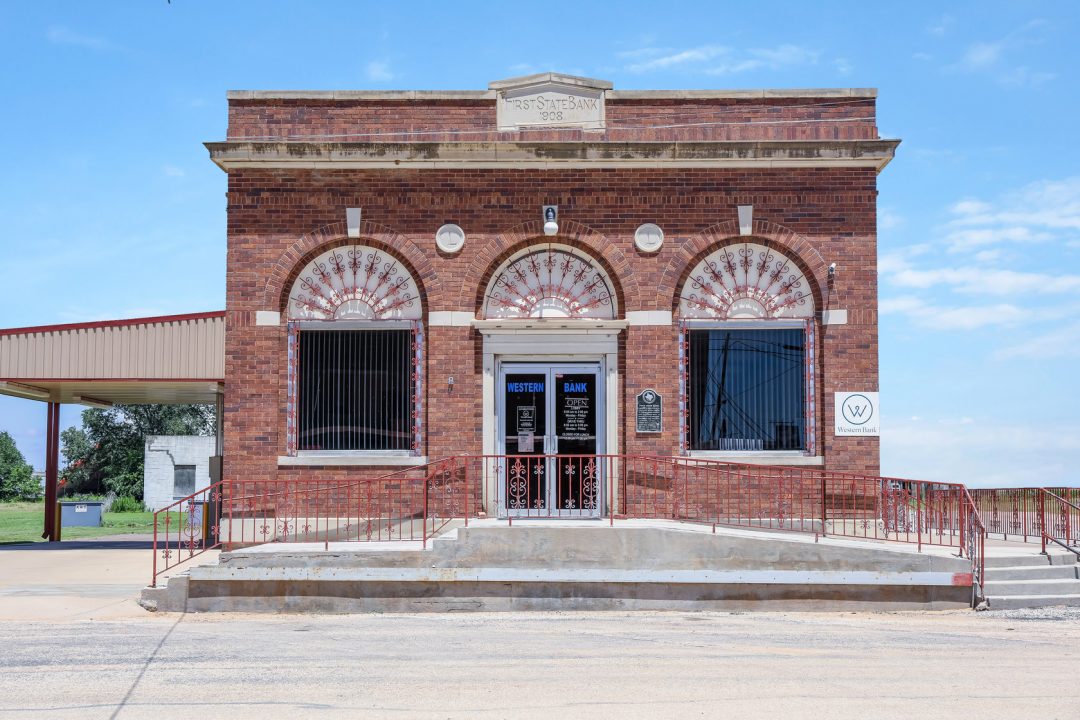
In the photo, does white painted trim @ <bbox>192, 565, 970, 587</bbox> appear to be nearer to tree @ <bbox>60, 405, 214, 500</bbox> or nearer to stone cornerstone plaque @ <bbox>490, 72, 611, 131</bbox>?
stone cornerstone plaque @ <bbox>490, 72, 611, 131</bbox>

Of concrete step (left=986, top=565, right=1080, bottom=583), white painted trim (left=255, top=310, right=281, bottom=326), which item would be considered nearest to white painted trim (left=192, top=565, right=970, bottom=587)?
concrete step (left=986, top=565, right=1080, bottom=583)

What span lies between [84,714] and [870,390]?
12.1 metres

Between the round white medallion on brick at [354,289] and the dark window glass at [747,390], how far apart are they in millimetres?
4588

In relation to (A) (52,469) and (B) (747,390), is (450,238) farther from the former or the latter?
(A) (52,469)

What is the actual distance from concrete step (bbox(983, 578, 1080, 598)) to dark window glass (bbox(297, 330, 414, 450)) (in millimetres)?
8345

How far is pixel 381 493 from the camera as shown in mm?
16797

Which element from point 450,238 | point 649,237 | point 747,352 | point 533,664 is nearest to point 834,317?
point 747,352

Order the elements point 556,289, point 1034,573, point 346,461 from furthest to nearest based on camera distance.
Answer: point 556,289, point 346,461, point 1034,573

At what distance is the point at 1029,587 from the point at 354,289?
1027cm

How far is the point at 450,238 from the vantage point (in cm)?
1719

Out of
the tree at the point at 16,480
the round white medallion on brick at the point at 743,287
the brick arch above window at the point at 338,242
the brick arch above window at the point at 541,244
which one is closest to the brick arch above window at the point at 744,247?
the round white medallion on brick at the point at 743,287

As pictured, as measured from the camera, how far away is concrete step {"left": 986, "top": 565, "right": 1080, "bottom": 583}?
1419cm

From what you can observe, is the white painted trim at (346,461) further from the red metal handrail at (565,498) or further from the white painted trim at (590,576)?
the white painted trim at (590,576)

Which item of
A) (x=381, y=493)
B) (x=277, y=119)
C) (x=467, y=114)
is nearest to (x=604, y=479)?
(x=381, y=493)
